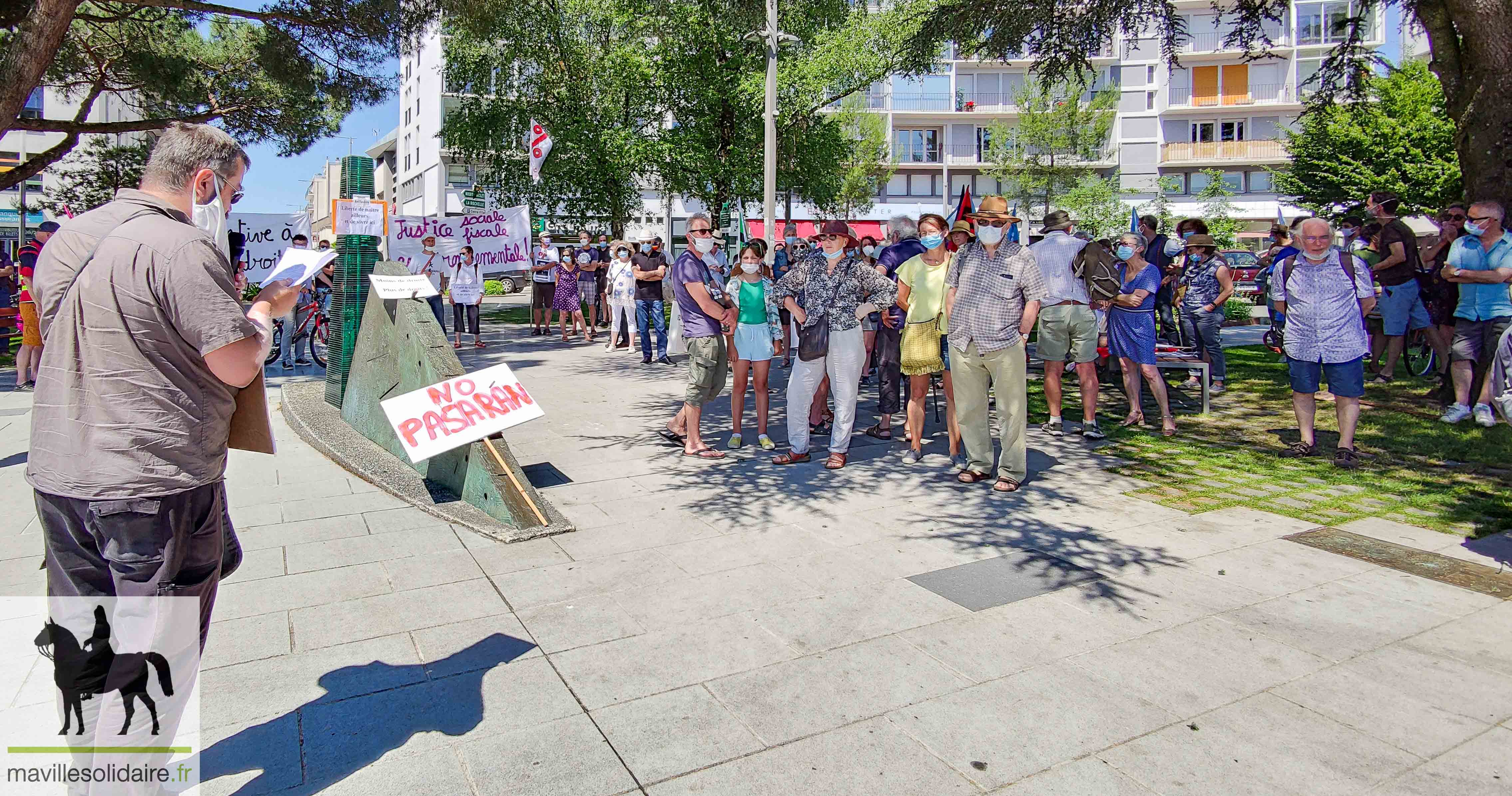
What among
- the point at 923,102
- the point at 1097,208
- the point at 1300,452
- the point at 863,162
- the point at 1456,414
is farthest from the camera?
the point at 923,102

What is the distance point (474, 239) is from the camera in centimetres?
1524

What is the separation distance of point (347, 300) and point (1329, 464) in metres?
8.25

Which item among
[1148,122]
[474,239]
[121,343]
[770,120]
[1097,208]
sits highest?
[1148,122]

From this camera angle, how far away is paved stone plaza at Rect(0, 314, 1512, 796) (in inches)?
120

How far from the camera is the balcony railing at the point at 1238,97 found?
50219mm

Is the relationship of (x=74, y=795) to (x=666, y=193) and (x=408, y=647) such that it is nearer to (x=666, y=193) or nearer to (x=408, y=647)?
(x=408, y=647)

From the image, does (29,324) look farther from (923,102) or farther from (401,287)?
(923,102)

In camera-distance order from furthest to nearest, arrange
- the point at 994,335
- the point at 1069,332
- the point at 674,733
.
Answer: the point at 1069,332 < the point at 994,335 < the point at 674,733

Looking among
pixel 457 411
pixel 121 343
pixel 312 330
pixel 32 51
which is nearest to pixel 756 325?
pixel 457 411

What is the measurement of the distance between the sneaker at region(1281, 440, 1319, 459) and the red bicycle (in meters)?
11.3

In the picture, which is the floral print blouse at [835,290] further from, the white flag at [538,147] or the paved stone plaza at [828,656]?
the white flag at [538,147]

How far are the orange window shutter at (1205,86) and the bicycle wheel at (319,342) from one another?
4914cm

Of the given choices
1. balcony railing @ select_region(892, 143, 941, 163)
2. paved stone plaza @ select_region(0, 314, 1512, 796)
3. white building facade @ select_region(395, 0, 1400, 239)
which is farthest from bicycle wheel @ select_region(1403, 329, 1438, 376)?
balcony railing @ select_region(892, 143, 941, 163)

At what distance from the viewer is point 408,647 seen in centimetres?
391
